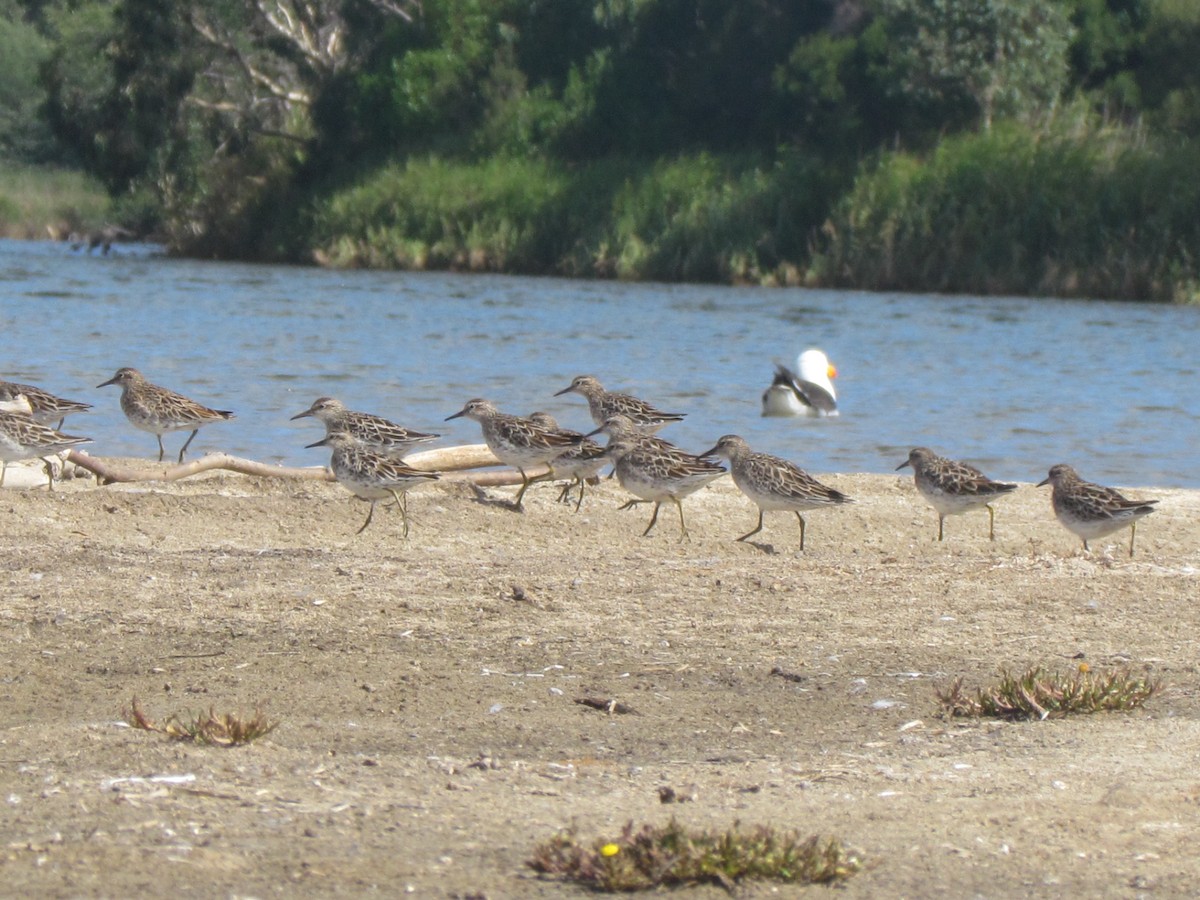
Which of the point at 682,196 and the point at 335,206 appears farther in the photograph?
the point at 335,206

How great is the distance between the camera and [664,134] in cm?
5212

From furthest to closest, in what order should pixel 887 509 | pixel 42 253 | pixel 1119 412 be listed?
1. pixel 42 253
2. pixel 1119 412
3. pixel 887 509

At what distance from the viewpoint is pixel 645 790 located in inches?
239

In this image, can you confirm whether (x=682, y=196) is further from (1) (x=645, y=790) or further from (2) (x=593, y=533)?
(1) (x=645, y=790)

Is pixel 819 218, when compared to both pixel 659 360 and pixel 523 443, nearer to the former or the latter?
pixel 659 360

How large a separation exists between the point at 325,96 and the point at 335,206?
5.66m

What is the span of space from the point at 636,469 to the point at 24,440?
3890mm

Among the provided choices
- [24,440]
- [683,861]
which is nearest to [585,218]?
[24,440]

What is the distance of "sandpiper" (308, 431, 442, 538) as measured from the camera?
11375 mm

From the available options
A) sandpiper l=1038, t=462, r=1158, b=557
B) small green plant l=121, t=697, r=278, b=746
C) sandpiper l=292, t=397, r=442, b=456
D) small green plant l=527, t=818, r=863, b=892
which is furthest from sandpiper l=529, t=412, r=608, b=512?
small green plant l=527, t=818, r=863, b=892

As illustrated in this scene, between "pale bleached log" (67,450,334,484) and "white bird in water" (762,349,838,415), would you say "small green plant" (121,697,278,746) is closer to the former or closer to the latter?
"pale bleached log" (67,450,334,484)

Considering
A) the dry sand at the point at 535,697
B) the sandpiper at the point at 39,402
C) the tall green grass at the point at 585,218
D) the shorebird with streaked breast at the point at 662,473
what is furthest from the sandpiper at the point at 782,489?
the tall green grass at the point at 585,218

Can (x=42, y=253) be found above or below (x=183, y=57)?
below

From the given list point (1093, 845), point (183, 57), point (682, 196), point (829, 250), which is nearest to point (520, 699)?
point (1093, 845)
